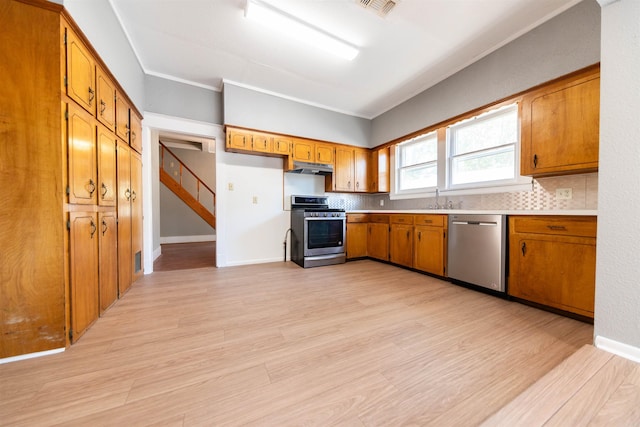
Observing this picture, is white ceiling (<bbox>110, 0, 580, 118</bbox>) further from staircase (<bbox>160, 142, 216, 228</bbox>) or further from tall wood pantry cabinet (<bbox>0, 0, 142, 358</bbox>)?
staircase (<bbox>160, 142, 216, 228</bbox>)

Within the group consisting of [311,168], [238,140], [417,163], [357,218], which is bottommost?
[357,218]

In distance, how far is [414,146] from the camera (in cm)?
396

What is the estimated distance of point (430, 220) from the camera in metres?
3.00

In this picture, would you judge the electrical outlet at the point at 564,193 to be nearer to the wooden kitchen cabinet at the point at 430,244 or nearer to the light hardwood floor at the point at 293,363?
the wooden kitchen cabinet at the point at 430,244

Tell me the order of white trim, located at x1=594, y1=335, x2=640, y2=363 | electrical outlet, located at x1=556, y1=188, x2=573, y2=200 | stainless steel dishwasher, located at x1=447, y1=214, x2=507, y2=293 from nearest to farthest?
1. white trim, located at x1=594, y1=335, x2=640, y2=363
2. electrical outlet, located at x1=556, y1=188, x2=573, y2=200
3. stainless steel dishwasher, located at x1=447, y1=214, x2=507, y2=293

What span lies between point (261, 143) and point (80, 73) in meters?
2.06

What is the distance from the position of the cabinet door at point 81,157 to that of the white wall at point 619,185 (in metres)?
3.36

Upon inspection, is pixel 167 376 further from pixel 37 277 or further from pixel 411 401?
pixel 411 401

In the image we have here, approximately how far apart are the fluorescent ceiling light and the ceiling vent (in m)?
0.48

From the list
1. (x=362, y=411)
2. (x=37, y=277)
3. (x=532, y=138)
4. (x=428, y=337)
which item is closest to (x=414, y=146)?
(x=532, y=138)

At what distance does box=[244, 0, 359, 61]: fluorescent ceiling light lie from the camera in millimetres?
2014

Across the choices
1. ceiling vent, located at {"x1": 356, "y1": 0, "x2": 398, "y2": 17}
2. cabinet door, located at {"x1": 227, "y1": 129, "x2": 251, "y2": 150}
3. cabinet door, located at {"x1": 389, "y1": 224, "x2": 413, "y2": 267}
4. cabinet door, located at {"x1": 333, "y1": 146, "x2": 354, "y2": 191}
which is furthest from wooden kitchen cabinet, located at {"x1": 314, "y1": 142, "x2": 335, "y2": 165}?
ceiling vent, located at {"x1": 356, "y1": 0, "x2": 398, "y2": 17}

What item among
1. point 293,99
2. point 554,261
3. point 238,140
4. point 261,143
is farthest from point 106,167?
point 554,261

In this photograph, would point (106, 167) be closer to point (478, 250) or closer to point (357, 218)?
point (357, 218)
